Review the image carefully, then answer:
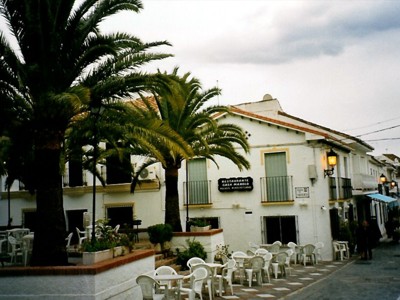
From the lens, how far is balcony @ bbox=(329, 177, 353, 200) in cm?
2188

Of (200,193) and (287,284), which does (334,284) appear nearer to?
(287,284)

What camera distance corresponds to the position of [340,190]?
23.8 meters

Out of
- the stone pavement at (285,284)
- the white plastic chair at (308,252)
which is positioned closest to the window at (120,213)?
the stone pavement at (285,284)

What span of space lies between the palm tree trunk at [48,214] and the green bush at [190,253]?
6.63 m

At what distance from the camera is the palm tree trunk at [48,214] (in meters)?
9.80

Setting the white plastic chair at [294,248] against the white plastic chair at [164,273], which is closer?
the white plastic chair at [164,273]

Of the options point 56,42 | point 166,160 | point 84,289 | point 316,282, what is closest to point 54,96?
point 56,42

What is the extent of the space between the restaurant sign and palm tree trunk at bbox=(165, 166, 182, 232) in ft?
16.9

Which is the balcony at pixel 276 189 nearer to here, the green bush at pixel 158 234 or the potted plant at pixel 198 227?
the potted plant at pixel 198 227

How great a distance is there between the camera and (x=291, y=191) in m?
21.3

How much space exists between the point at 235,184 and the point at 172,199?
5.51 metres

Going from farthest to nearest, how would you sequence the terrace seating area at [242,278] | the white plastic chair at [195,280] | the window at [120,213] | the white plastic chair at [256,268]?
1. the window at [120,213]
2. the white plastic chair at [256,268]
3. the terrace seating area at [242,278]
4. the white plastic chair at [195,280]

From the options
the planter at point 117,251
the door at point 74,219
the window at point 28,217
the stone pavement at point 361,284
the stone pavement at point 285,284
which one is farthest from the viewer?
the window at point 28,217

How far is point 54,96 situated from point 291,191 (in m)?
15.1
